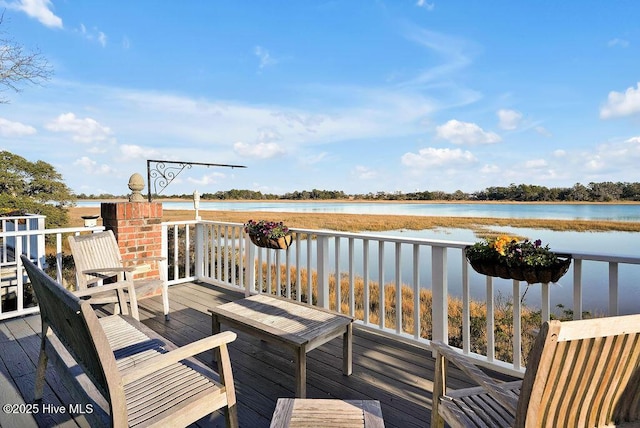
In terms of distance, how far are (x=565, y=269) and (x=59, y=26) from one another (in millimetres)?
8686

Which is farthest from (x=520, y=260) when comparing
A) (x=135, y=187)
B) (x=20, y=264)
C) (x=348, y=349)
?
(x=20, y=264)

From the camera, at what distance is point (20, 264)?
3.49m

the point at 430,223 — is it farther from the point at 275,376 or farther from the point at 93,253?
the point at 93,253

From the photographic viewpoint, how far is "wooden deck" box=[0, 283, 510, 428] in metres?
1.90

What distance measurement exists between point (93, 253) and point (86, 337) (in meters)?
2.49

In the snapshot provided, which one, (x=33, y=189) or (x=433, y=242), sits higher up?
(x=33, y=189)

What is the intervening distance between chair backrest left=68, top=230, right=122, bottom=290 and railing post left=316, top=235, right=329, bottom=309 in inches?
81.0

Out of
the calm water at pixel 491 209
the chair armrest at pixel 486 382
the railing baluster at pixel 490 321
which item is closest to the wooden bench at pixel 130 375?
the chair armrest at pixel 486 382

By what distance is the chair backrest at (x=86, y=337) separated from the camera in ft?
3.67

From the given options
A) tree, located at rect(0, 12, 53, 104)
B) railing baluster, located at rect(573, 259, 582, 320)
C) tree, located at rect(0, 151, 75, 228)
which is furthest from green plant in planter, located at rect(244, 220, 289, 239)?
tree, located at rect(0, 151, 75, 228)

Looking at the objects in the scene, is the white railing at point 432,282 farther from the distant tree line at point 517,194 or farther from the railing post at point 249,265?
the distant tree line at point 517,194

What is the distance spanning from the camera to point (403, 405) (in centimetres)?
202

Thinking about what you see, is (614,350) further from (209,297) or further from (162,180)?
(162,180)

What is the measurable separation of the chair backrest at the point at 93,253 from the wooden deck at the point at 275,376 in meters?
0.63
